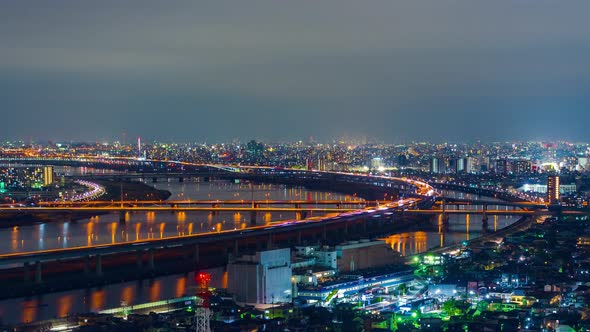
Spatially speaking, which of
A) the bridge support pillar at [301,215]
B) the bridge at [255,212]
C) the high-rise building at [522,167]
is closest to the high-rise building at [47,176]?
the bridge at [255,212]

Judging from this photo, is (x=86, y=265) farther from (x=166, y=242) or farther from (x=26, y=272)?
(x=166, y=242)

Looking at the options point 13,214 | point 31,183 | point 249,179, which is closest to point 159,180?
point 249,179

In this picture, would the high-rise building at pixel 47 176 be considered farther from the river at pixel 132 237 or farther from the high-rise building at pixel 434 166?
the high-rise building at pixel 434 166

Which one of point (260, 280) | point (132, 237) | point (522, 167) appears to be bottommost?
point (522, 167)

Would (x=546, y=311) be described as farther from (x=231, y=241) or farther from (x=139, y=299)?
(x=231, y=241)

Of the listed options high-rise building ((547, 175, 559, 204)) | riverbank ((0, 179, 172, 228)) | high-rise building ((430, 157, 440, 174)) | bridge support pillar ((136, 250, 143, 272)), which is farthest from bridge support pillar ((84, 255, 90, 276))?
high-rise building ((430, 157, 440, 174))

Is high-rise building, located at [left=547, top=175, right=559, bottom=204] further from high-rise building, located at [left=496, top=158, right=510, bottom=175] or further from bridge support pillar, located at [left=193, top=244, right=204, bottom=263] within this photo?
bridge support pillar, located at [left=193, top=244, right=204, bottom=263]

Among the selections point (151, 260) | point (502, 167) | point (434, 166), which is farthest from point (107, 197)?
point (502, 167)

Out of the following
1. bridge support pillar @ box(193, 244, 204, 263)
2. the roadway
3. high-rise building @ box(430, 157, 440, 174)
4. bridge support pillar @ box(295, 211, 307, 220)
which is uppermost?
the roadway

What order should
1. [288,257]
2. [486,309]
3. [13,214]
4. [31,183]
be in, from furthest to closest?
[31,183]
[13,214]
[288,257]
[486,309]

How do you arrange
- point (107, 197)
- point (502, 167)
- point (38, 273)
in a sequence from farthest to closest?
point (502, 167), point (107, 197), point (38, 273)

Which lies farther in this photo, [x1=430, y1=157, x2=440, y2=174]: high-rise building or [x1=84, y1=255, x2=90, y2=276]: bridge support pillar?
[x1=430, y1=157, x2=440, y2=174]: high-rise building
